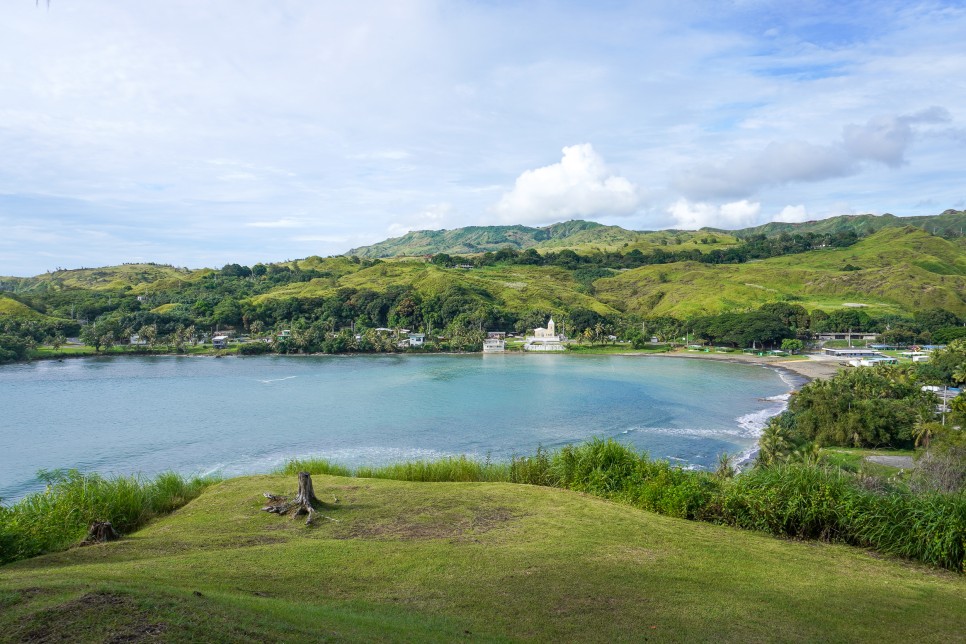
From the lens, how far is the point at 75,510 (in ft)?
40.4

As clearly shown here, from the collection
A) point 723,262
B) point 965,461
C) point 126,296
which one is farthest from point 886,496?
point 723,262

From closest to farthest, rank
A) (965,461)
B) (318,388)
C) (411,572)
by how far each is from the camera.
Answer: (411,572) → (965,461) → (318,388)

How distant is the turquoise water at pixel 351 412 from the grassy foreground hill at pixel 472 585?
1762 cm

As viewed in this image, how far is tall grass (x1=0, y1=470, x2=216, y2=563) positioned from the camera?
31.7 feet

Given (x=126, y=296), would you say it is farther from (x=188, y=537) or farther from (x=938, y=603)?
(x=938, y=603)

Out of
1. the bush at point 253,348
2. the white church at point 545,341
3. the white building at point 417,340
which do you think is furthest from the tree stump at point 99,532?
the white building at point 417,340

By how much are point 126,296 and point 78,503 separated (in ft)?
410

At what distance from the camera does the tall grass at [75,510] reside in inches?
380

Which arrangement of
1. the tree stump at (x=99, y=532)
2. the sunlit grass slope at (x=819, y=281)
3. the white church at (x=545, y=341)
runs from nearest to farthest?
1. the tree stump at (x=99, y=532)
2. the white church at (x=545, y=341)
3. the sunlit grass slope at (x=819, y=281)

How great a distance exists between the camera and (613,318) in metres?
108

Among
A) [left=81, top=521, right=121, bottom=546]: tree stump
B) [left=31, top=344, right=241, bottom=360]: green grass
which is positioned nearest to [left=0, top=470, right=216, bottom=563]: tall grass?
[left=81, top=521, right=121, bottom=546]: tree stump

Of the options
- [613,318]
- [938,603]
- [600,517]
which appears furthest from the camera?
[613,318]

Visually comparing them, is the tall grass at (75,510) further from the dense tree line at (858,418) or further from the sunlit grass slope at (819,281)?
the sunlit grass slope at (819,281)

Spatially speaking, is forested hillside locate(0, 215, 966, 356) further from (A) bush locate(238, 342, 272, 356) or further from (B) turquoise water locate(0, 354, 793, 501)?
(B) turquoise water locate(0, 354, 793, 501)
